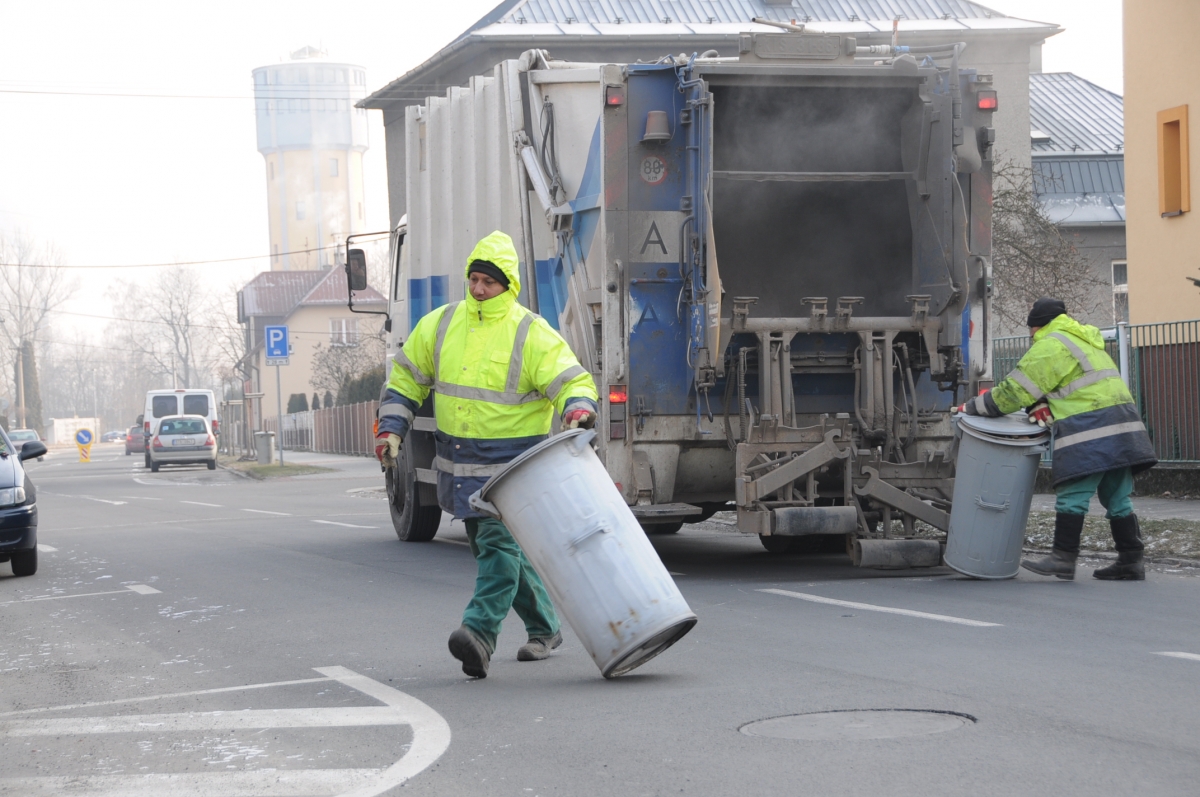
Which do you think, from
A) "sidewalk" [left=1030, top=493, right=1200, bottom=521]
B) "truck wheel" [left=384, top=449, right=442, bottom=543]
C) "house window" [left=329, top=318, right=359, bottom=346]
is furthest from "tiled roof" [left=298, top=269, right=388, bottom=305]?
"sidewalk" [left=1030, top=493, right=1200, bottom=521]

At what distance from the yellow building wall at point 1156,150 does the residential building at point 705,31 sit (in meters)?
16.5

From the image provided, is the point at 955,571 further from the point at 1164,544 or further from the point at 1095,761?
the point at 1095,761

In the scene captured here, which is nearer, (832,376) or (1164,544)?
(832,376)

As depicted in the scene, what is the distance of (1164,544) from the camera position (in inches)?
410

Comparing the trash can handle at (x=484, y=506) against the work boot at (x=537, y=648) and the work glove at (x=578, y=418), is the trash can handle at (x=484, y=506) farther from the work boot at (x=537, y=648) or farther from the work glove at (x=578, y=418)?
the work boot at (x=537, y=648)

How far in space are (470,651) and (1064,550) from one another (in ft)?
14.1

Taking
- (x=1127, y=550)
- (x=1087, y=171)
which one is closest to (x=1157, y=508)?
(x=1127, y=550)

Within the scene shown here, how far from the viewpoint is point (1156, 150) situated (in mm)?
20578

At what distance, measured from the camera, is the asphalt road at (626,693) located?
14.7ft

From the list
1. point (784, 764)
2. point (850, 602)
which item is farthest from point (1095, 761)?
point (850, 602)

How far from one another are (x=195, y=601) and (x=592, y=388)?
13.7 ft

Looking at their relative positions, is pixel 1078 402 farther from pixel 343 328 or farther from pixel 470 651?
pixel 343 328

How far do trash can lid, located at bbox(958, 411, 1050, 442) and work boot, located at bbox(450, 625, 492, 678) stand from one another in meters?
3.87

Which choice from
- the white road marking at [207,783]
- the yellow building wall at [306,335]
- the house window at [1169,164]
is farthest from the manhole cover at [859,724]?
the yellow building wall at [306,335]
